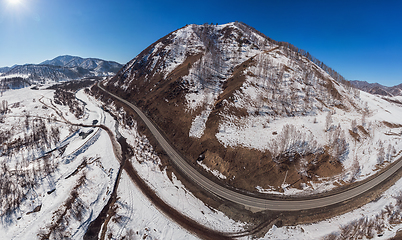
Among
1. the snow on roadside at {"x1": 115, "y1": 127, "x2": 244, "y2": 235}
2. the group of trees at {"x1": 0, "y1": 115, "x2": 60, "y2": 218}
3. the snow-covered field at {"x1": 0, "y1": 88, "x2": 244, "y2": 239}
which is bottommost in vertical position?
the group of trees at {"x1": 0, "y1": 115, "x2": 60, "y2": 218}

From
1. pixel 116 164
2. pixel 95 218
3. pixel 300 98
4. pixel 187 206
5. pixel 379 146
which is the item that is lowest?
pixel 95 218

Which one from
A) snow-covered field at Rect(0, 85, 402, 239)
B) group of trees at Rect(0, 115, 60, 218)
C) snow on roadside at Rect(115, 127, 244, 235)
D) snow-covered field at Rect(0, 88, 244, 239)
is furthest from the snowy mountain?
group of trees at Rect(0, 115, 60, 218)

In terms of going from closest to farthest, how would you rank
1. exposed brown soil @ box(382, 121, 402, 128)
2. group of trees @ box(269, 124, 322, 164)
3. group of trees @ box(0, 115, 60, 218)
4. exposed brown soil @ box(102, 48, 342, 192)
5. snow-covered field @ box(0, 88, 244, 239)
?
snow-covered field @ box(0, 88, 244, 239)
group of trees @ box(0, 115, 60, 218)
exposed brown soil @ box(102, 48, 342, 192)
group of trees @ box(269, 124, 322, 164)
exposed brown soil @ box(382, 121, 402, 128)

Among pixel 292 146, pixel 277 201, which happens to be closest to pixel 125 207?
pixel 277 201

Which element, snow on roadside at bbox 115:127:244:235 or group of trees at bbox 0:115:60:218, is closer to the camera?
snow on roadside at bbox 115:127:244:235

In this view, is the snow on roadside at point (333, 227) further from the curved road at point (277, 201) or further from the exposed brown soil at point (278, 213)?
the curved road at point (277, 201)

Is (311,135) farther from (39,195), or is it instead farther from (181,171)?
(39,195)

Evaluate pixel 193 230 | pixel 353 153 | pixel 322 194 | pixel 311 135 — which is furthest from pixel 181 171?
pixel 353 153

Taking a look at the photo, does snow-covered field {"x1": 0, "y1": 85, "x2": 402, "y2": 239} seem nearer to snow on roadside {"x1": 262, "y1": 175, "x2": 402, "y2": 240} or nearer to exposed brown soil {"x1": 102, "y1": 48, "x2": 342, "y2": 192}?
snow on roadside {"x1": 262, "y1": 175, "x2": 402, "y2": 240}
